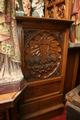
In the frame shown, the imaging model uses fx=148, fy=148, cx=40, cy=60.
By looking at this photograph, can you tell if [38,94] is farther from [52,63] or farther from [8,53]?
[8,53]

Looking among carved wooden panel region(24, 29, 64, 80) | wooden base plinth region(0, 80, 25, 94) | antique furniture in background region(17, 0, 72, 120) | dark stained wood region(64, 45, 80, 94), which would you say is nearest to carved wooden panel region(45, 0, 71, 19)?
antique furniture in background region(17, 0, 72, 120)

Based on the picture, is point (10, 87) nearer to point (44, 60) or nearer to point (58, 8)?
point (44, 60)

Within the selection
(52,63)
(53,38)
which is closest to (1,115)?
(52,63)

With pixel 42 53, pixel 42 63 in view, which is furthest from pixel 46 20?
pixel 42 63

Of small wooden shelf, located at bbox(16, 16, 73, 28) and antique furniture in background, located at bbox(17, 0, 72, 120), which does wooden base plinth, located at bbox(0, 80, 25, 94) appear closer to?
antique furniture in background, located at bbox(17, 0, 72, 120)

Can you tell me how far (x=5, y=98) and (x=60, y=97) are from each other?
110 cm

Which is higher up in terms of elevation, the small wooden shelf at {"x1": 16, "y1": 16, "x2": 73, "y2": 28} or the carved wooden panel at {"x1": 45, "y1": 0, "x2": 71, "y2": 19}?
the carved wooden panel at {"x1": 45, "y1": 0, "x2": 71, "y2": 19}

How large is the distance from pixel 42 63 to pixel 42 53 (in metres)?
0.12

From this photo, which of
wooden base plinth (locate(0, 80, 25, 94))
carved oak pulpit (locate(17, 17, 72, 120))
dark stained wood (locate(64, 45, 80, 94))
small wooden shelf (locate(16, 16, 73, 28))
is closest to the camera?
wooden base plinth (locate(0, 80, 25, 94))

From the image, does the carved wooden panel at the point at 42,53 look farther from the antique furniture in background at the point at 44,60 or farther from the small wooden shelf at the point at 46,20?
the small wooden shelf at the point at 46,20

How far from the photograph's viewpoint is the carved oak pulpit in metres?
1.58

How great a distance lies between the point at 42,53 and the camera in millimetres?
1707

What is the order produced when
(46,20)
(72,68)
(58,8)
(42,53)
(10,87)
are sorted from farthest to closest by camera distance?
(72,68), (58,8), (42,53), (46,20), (10,87)

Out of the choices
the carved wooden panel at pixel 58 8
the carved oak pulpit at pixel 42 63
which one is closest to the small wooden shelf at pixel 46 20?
the carved oak pulpit at pixel 42 63
